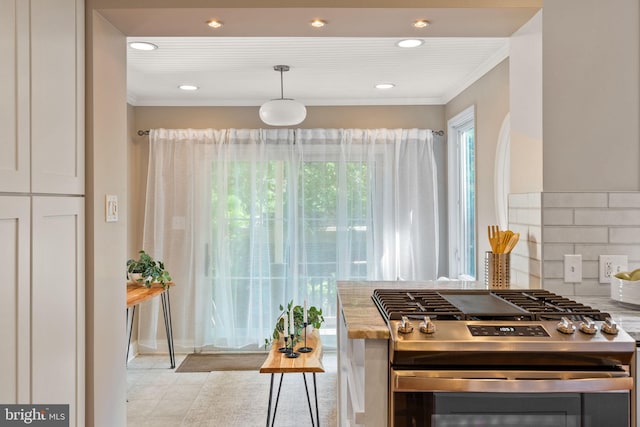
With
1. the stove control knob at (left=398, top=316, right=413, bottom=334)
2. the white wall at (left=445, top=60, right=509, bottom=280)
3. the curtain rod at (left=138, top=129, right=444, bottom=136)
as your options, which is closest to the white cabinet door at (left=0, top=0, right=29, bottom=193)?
the stove control knob at (left=398, top=316, right=413, bottom=334)

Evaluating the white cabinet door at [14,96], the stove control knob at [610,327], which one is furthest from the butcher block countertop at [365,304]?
the white cabinet door at [14,96]

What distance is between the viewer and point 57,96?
Answer: 176 cm

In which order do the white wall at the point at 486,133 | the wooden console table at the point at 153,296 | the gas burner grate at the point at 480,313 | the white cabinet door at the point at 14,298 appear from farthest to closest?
1. the wooden console table at the point at 153,296
2. the white wall at the point at 486,133
3. the gas burner grate at the point at 480,313
4. the white cabinet door at the point at 14,298

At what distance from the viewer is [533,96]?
84.3 inches

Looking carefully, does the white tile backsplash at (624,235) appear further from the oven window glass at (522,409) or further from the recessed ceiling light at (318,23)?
the recessed ceiling light at (318,23)

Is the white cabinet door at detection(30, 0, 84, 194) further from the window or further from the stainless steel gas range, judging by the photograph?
the window

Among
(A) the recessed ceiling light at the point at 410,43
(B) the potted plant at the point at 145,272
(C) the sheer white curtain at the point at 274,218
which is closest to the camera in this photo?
(A) the recessed ceiling light at the point at 410,43

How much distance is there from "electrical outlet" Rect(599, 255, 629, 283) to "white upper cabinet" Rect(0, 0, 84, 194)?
6.87ft

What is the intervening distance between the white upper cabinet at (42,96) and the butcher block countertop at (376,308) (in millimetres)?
1101

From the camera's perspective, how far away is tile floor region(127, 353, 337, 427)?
10.5 ft

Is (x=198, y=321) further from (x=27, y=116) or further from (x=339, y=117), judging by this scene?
(x=27, y=116)

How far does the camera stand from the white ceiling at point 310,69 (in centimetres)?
316

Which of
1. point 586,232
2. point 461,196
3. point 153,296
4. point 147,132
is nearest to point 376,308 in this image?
point 586,232

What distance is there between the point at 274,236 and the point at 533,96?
3008 mm
